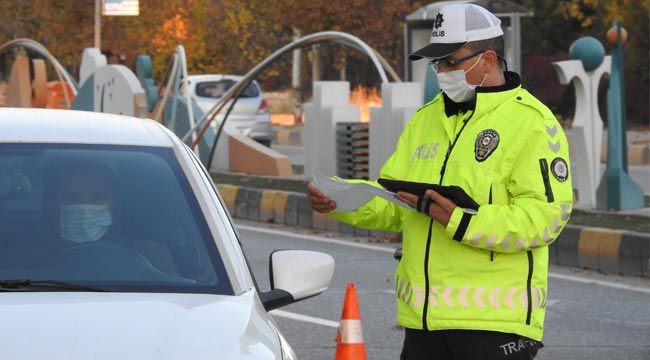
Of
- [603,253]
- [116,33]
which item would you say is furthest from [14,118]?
[116,33]

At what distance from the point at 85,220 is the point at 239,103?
25.6m

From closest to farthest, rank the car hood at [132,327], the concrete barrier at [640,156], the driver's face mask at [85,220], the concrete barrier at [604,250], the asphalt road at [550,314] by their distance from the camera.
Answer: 1. the car hood at [132,327]
2. the driver's face mask at [85,220]
3. the asphalt road at [550,314]
4. the concrete barrier at [604,250]
5. the concrete barrier at [640,156]

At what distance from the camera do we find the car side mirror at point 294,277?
4824mm

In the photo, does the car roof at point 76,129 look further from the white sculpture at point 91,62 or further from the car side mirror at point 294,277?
the white sculpture at point 91,62

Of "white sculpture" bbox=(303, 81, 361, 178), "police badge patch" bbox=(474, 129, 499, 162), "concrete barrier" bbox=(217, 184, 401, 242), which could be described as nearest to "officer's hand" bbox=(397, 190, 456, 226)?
"police badge patch" bbox=(474, 129, 499, 162)

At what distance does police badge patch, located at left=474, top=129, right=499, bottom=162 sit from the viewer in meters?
4.68

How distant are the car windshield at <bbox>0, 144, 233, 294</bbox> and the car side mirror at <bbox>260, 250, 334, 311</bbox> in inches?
7.0

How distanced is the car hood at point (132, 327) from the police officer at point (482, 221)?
53 cm

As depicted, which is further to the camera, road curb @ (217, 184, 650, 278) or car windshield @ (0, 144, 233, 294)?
road curb @ (217, 184, 650, 278)

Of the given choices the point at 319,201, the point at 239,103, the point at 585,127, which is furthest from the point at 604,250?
the point at 239,103

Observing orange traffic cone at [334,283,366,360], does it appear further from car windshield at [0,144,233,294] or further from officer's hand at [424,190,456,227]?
officer's hand at [424,190,456,227]

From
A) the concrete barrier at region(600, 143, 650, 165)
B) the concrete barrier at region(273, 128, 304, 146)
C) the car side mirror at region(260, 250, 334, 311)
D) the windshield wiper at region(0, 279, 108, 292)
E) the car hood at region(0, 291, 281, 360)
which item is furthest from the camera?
the concrete barrier at region(273, 128, 304, 146)

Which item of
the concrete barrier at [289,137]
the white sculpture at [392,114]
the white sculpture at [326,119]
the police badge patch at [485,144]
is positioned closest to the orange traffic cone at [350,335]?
the police badge patch at [485,144]

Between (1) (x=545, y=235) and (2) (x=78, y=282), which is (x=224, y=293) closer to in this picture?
(2) (x=78, y=282)
